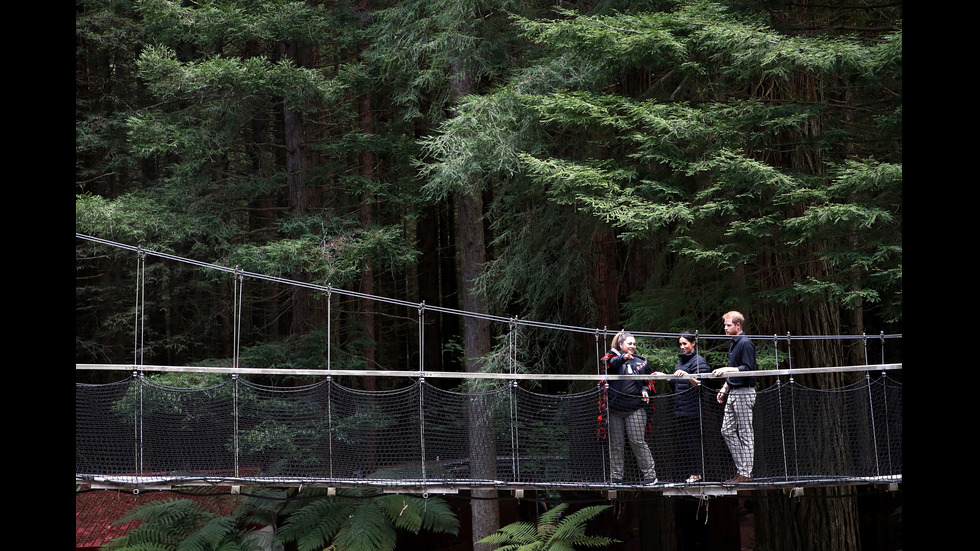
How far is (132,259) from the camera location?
10656 mm

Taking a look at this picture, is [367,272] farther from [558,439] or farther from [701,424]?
[701,424]

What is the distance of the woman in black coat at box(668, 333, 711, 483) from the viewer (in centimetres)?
560

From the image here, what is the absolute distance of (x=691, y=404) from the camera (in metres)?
5.71

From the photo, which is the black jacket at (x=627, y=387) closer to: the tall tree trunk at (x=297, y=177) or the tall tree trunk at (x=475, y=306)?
the tall tree trunk at (x=475, y=306)

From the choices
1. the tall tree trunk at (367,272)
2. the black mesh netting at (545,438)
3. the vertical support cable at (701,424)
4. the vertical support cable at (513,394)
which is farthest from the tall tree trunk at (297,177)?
the vertical support cable at (701,424)

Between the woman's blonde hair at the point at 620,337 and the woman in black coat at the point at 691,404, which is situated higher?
the woman's blonde hair at the point at 620,337

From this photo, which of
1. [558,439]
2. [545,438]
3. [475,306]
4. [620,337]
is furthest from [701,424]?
[475,306]

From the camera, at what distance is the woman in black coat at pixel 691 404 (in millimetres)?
5602

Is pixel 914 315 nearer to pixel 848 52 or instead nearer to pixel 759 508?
pixel 848 52

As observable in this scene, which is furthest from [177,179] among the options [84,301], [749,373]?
[749,373]

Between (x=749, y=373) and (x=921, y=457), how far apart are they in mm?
3062

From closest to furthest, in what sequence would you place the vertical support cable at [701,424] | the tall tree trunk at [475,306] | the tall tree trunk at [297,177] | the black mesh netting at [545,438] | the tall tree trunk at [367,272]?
the vertical support cable at [701,424] → the black mesh netting at [545,438] → the tall tree trunk at [475,306] → the tall tree trunk at [297,177] → the tall tree trunk at [367,272]

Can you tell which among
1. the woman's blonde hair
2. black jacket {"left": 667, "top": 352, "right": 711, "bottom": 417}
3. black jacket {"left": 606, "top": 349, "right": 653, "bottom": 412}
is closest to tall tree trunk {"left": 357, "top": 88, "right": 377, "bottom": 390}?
the woman's blonde hair

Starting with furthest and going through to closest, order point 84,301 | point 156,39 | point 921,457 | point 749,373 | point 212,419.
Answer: point 84,301, point 156,39, point 212,419, point 749,373, point 921,457
